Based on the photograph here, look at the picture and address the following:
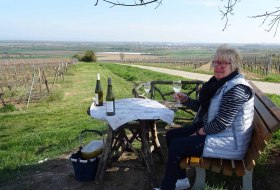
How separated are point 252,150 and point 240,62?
35.1 inches

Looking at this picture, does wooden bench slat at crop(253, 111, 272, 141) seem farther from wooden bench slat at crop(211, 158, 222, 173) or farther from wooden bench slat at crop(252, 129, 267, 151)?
wooden bench slat at crop(211, 158, 222, 173)

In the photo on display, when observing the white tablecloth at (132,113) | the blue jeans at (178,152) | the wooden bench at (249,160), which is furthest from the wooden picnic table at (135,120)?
the wooden bench at (249,160)

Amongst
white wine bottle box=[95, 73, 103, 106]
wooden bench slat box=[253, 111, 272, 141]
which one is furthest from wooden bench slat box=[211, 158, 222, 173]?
white wine bottle box=[95, 73, 103, 106]

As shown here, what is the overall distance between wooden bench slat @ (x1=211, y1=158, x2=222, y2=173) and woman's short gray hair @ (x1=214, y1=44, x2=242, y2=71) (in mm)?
930

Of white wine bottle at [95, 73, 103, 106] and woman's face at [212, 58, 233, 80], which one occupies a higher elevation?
woman's face at [212, 58, 233, 80]

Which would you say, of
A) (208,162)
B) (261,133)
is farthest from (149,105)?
(261,133)

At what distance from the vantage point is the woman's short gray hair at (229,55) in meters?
3.65

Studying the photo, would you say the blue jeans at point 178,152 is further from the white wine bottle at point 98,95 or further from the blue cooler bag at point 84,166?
the white wine bottle at point 98,95

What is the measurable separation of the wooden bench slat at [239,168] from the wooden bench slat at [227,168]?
0.06m

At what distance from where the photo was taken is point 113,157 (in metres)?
5.10

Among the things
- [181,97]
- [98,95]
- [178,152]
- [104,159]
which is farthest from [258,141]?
[98,95]

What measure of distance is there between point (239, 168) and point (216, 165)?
22 cm

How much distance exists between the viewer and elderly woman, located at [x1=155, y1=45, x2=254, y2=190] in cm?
348

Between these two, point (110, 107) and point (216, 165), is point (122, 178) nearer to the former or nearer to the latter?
point (110, 107)
